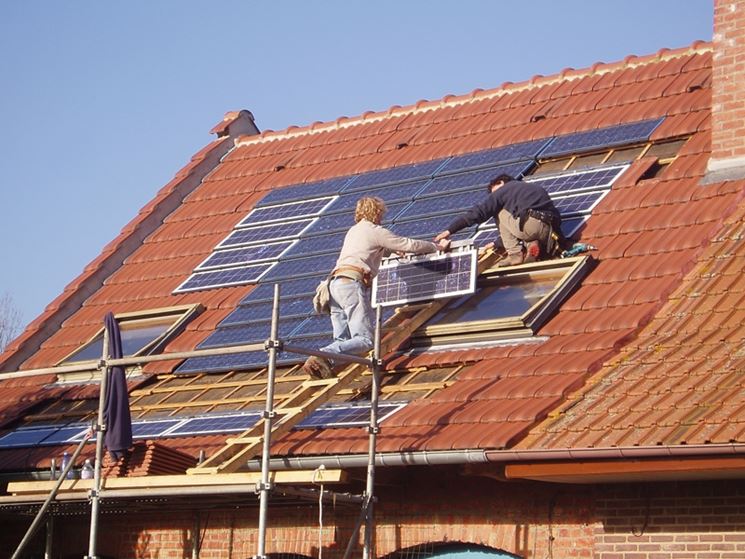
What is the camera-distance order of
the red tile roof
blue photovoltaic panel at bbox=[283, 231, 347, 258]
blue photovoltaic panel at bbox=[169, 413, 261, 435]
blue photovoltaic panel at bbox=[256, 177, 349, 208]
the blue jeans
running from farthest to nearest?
blue photovoltaic panel at bbox=[256, 177, 349, 208]
blue photovoltaic panel at bbox=[283, 231, 347, 258]
blue photovoltaic panel at bbox=[169, 413, 261, 435]
the blue jeans
the red tile roof

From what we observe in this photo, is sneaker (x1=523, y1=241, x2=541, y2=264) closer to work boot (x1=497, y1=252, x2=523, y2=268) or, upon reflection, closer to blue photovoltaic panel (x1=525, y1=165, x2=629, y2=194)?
work boot (x1=497, y1=252, x2=523, y2=268)

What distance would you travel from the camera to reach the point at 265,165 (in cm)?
2027

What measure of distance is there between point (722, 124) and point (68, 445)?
7.61 metres

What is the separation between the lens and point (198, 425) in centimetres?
1386

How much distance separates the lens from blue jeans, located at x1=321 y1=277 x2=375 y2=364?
13.0 meters

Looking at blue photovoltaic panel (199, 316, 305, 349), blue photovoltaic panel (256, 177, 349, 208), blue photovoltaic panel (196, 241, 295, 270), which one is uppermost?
blue photovoltaic panel (256, 177, 349, 208)

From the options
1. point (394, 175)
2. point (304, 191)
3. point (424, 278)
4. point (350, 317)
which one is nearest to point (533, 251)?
point (424, 278)

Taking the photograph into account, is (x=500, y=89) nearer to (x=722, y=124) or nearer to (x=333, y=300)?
(x=722, y=124)

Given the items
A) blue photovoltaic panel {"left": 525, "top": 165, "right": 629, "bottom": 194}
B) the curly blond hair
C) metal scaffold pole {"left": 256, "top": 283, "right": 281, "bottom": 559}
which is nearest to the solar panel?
blue photovoltaic panel {"left": 525, "top": 165, "right": 629, "bottom": 194}

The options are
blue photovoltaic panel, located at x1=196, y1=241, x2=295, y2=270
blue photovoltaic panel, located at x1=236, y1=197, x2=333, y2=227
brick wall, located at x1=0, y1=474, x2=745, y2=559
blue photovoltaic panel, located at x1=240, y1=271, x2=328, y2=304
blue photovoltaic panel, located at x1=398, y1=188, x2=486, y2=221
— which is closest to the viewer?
brick wall, located at x1=0, y1=474, x2=745, y2=559

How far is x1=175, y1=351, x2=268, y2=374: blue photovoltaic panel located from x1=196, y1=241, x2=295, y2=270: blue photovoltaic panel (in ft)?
6.57

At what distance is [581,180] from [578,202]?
1.74ft

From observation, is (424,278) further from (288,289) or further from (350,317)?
(288,289)

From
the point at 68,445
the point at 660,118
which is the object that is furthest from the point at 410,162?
the point at 68,445
